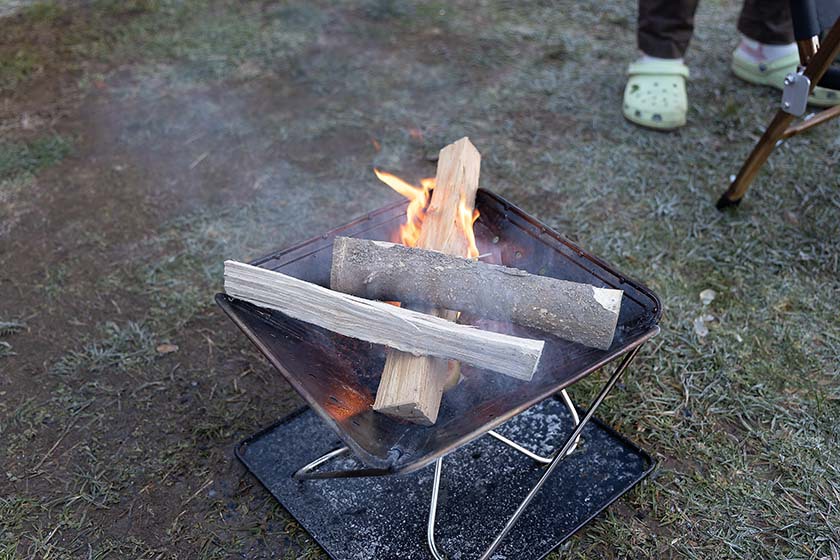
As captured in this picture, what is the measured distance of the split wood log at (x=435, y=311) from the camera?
1405mm

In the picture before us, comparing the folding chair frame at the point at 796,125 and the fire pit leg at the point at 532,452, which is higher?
the folding chair frame at the point at 796,125

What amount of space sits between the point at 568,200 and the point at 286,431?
1581 millimetres

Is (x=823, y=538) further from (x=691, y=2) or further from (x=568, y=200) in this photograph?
(x=691, y=2)

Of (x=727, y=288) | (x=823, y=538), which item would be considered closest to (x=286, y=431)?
(x=823, y=538)

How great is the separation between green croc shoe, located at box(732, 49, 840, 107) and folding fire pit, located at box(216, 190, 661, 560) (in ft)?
7.76

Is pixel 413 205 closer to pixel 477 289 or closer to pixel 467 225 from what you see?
pixel 467 225

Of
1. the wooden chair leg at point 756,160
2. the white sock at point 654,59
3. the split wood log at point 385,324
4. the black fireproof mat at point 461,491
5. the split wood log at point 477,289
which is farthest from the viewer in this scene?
the white sock at point 654,59

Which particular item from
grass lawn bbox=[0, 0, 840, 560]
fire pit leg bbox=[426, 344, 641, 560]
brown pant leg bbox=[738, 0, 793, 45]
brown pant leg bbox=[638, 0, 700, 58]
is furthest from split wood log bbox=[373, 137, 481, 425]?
brown pant leg bbox=[738, 0, 793, 45]

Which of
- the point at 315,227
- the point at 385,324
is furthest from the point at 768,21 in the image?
the point at 385,324

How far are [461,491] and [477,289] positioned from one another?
2.07 ft

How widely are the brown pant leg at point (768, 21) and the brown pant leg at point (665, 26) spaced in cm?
40

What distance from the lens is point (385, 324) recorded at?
145 cm

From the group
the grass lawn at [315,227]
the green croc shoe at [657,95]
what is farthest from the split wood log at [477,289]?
the green croc shoe at [657,95]

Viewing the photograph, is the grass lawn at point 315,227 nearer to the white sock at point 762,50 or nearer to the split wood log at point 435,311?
the white sock at point 762,50
